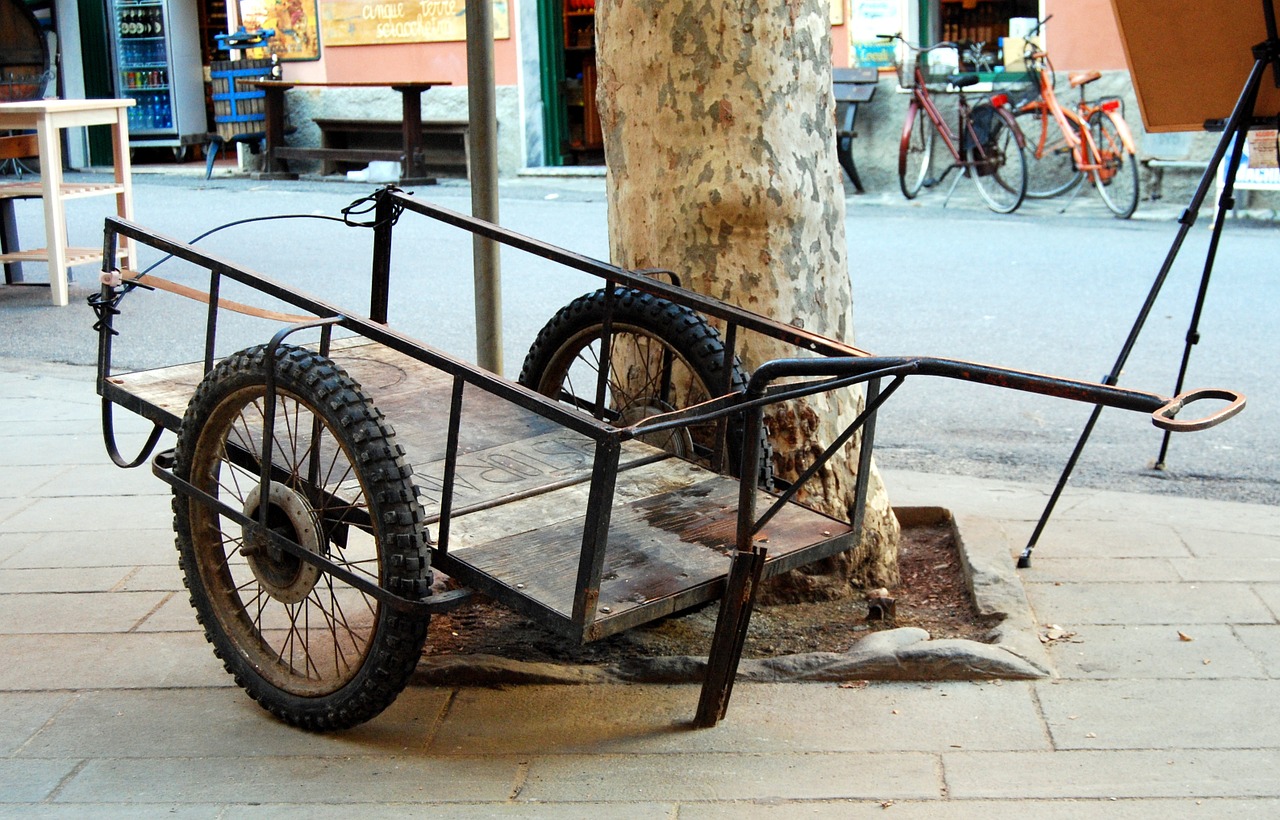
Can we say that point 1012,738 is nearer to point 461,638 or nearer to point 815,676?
point 815,676

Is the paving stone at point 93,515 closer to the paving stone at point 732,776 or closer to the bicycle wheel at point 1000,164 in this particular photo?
the paving stone at point 732,776

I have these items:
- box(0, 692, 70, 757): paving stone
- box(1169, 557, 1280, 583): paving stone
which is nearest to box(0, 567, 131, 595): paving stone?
box(0, 692, 70, 757): paving stone

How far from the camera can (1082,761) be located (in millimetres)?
2758

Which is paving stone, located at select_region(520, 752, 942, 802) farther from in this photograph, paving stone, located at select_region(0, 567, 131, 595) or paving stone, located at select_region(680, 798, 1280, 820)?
paving stone, located at select_region(0, 567, 131, 595)

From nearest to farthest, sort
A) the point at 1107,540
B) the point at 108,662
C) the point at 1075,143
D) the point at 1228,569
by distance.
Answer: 1. the point at 108,662
2. the point at 1228,569
3. the point at 1107,540
4. the point at 1075,143

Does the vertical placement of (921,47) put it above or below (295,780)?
above

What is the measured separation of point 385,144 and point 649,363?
14046mm

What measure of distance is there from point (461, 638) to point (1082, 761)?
1561 millimetres

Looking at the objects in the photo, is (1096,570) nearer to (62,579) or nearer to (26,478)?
(62,579)

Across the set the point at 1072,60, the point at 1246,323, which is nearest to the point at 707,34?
the point at 1246,323

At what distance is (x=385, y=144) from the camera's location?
17016mm

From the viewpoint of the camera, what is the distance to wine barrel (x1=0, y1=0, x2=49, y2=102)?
28.1ft

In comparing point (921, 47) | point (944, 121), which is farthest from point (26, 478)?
point (921, 47)

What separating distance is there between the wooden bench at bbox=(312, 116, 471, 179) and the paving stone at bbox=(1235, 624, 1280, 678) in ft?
44.1
